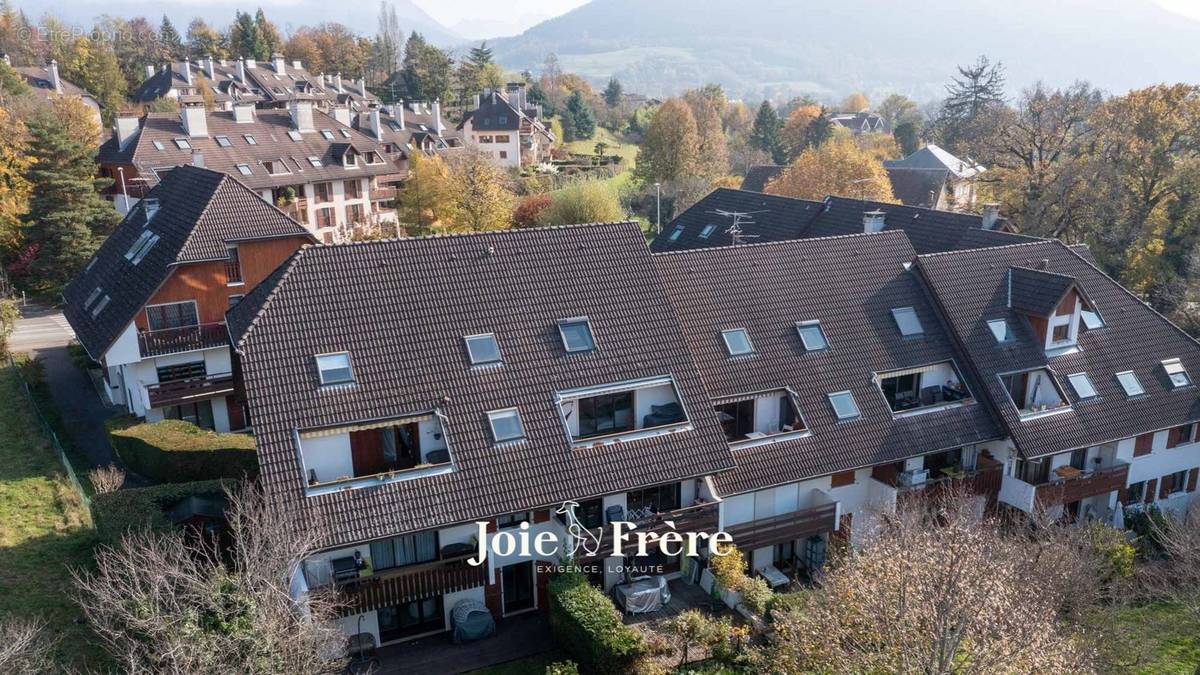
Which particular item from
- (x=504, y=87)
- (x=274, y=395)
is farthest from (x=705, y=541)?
(x=504, y=87)

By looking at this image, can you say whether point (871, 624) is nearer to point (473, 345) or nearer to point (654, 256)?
point (473, 345)

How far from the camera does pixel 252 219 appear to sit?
37656mm

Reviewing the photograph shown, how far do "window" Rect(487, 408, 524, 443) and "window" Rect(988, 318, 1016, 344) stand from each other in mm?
18004

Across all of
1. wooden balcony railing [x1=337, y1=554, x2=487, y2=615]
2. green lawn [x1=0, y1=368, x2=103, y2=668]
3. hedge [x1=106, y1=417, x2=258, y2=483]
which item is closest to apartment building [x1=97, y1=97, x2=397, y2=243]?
green lawn [x1=0, y1=368, x2=103, y2=668]

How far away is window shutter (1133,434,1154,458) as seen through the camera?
31469 millimetres

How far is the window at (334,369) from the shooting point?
2277cm

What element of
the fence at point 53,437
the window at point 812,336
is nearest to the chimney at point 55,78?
the fence at point 53,437

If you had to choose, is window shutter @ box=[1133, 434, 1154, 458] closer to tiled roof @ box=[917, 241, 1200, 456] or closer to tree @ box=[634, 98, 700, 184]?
tiled roof @ box=[917, 241, 1200, 456]

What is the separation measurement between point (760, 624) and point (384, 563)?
10193 millimetres

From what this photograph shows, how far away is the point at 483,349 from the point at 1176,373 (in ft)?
86.4

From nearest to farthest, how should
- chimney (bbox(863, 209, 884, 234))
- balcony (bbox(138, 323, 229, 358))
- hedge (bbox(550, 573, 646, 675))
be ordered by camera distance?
hedge (bbox(550, 573, 646, 675)), balcony (bbox(138, 323, 229, 358)), chimney (bbox(863, 209, 884, 234))

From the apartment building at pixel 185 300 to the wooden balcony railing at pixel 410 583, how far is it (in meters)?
16.8

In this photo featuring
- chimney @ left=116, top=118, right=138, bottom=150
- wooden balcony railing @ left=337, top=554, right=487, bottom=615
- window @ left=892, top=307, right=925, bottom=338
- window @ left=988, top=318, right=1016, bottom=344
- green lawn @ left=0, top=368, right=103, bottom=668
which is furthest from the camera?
chimney @ left=116, top=118, right=138, bottom=150

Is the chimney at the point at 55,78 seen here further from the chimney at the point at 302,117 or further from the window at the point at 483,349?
the window at the point at 483,349
